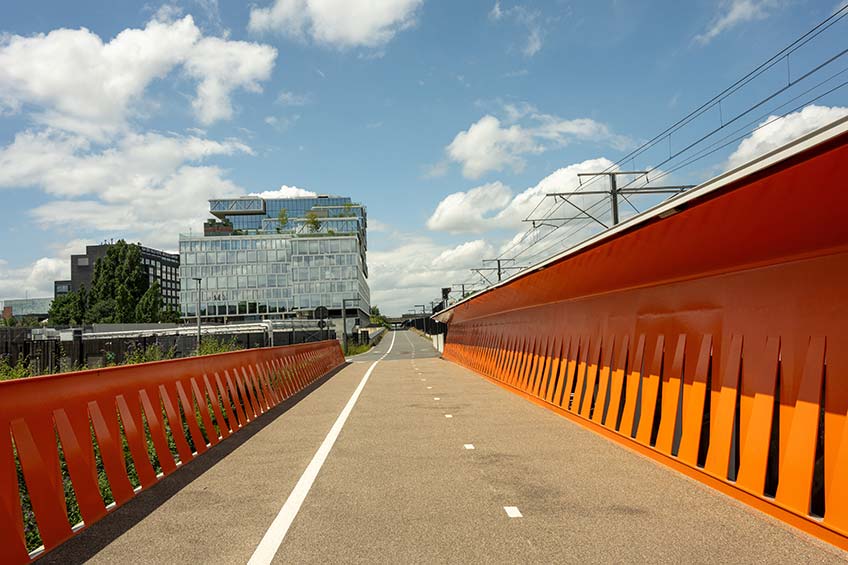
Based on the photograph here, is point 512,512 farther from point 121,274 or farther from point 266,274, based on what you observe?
point 266,274

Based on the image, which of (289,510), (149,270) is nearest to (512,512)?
(289,510)

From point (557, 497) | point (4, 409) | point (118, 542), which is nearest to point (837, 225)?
point (557, 497)

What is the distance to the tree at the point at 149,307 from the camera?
292 feet

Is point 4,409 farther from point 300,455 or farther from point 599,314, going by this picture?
point 599,314

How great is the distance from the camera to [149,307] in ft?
294

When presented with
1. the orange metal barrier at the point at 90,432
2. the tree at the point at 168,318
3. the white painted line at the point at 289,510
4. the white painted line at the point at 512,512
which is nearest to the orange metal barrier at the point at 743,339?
the white painted line at the point at 512,512

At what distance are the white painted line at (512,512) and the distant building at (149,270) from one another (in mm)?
162446

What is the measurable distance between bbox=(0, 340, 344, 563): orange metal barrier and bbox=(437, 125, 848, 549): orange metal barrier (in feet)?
18.7

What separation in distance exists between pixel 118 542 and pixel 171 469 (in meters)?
2.77

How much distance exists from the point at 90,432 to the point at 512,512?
151 inches

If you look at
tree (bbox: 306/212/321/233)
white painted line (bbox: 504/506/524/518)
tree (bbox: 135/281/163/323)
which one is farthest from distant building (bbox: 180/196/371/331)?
white painted line (bbox: 504/506/524/518)

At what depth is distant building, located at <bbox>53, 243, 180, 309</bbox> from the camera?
562 ft

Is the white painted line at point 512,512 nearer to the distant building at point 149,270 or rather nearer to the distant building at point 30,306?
the distant building at point 149,270

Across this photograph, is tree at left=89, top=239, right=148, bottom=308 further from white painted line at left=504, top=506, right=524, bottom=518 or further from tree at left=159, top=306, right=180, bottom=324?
white painted line at left=504, top=506, right=524, bottom=518
